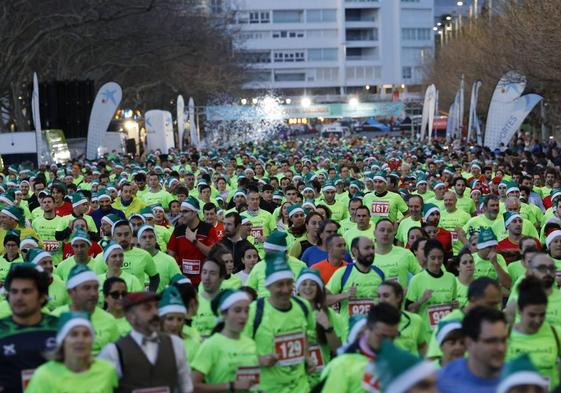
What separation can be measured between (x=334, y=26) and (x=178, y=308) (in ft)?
421

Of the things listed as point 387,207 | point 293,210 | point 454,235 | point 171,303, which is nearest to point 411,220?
point 454,235

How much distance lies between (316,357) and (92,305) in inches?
61.7

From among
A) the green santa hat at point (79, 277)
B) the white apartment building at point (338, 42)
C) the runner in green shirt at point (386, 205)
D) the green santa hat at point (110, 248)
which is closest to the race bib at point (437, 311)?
the green santa hat at point (110, 248)

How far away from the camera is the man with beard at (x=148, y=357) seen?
7680 mm

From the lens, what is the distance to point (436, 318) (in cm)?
1078

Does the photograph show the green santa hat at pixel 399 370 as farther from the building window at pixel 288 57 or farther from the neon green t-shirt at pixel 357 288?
the building window at pixel 288 57

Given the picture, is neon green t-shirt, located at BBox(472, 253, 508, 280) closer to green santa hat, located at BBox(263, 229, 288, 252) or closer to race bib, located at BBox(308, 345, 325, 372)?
green santa hat, located at BBox(263, 229, 288, 252)

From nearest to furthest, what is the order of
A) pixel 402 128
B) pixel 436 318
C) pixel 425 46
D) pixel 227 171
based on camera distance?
pixel 436 318, pixel 227 171, pixel 402 128, pixel 425 46

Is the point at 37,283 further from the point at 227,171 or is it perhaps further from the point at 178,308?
the point at 227,171

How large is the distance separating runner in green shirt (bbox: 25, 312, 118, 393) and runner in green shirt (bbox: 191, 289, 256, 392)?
107 centimetres

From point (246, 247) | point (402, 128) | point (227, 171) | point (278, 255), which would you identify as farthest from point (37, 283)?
point (402, 128)

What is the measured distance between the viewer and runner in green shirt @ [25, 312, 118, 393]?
7.20 meters

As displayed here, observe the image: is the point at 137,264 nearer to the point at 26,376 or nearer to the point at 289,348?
the point at 289,348

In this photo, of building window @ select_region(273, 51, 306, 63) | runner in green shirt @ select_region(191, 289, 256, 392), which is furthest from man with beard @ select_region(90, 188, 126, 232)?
building window @ select_region(273, 51, 306, 63)
